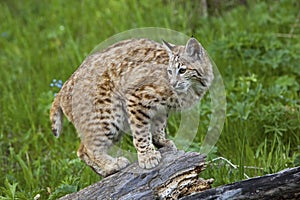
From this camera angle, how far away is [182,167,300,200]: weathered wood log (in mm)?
3551

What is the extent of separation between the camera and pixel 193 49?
14.5 ft

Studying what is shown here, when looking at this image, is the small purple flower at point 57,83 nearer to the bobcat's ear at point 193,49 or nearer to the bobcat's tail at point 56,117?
the bobcat's tail at point 56,117

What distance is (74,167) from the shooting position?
5.41m

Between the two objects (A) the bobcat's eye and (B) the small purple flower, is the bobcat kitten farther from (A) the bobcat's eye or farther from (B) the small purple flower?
(B) the small purple flower

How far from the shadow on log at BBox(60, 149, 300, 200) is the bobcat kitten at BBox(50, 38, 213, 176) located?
173mm

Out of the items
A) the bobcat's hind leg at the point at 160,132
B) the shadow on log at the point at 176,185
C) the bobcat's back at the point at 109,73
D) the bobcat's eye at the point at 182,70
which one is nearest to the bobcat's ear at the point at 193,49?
the bobcat's eye at the point at 182,70

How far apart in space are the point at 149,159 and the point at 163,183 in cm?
33

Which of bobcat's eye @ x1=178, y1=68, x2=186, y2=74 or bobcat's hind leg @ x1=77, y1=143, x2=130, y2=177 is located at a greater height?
bobcat's eye @ x1=178, y1=68, x2=186, y2=74

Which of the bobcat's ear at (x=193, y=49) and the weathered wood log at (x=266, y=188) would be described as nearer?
the weathered wood log at (x=266, y=188)

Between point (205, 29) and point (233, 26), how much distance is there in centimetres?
33

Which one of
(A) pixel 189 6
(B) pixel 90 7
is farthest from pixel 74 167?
(B) pixel 90 7

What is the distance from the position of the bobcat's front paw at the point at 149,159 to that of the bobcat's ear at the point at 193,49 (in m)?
0.74

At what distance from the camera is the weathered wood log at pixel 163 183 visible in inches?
162

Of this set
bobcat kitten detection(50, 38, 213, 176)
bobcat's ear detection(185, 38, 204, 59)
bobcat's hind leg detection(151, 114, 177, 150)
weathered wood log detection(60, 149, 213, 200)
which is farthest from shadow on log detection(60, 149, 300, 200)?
bobcat's ear detection(185, 38, 204, 59)
